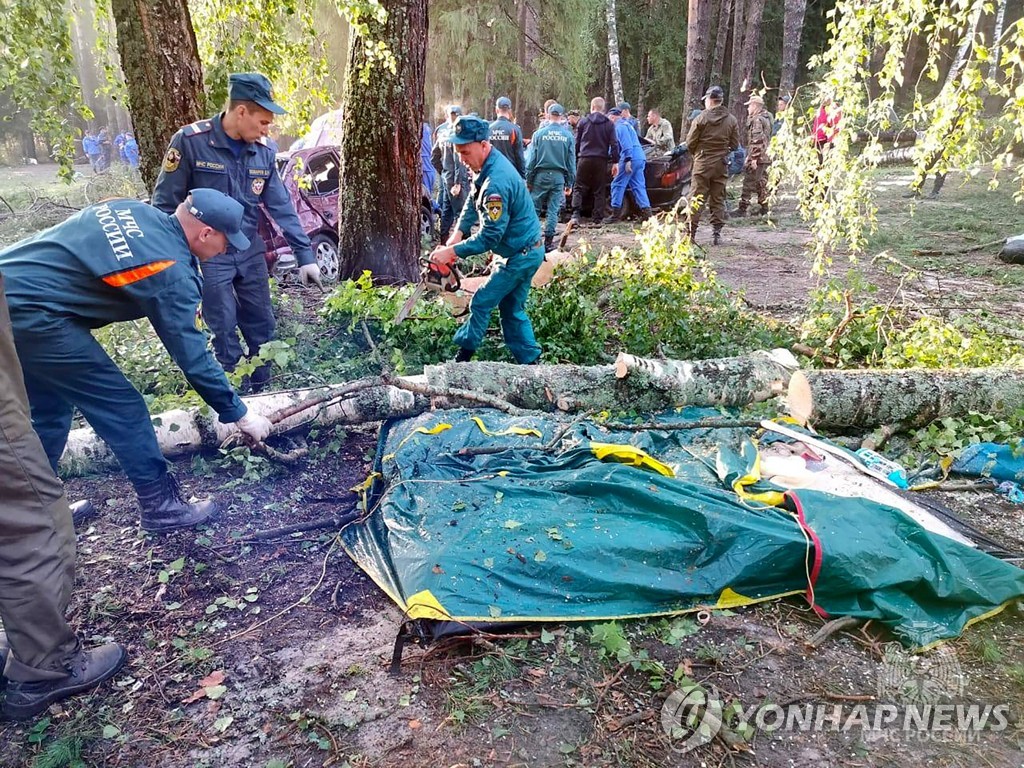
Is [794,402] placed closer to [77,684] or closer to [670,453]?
[670,453]

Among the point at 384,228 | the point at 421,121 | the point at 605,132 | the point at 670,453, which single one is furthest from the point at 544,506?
the point at 605,132

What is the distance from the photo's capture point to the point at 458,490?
3203mm

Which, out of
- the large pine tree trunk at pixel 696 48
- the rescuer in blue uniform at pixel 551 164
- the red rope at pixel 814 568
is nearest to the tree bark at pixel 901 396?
the red rope at pixel 814 568

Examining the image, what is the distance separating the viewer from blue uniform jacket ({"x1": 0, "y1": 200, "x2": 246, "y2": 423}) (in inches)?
104

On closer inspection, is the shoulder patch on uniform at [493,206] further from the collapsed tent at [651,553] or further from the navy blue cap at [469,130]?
the collapsed tent at [651,553]

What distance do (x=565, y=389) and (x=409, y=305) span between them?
1.43m

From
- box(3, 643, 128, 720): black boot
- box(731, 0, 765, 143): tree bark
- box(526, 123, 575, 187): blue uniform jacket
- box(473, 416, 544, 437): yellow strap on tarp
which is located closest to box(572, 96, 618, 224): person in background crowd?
box(526, 123, 575, 187): blue uniform jacket

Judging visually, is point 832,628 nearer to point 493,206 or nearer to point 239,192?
point 493,206

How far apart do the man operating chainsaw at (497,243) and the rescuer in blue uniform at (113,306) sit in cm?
199

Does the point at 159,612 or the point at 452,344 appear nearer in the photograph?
the point at 159,612

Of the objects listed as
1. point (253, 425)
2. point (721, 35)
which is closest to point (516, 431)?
point (253, 425)

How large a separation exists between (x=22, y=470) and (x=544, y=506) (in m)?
2.03

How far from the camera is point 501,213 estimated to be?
15.0 ft

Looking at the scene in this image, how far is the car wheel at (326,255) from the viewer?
24.4 ft
